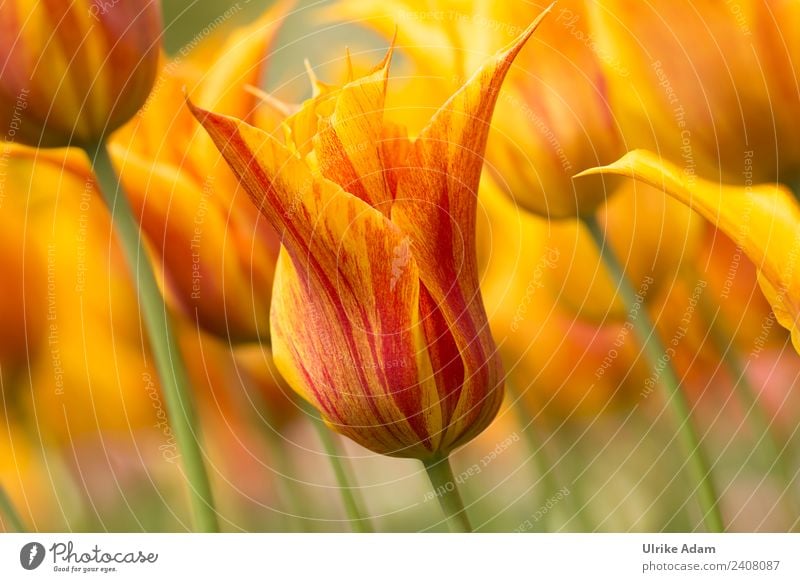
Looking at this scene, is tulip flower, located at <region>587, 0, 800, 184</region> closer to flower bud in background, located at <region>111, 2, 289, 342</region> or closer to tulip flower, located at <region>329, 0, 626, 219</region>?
tulip flower, located at <region>329, 0, 626, 219</region>

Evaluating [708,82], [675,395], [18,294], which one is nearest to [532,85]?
[708,82]

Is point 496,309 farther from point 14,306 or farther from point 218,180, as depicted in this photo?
point 14,306

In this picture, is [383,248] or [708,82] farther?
[708,82]

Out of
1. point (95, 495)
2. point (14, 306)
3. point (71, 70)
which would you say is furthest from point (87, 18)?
point (95, 495)
